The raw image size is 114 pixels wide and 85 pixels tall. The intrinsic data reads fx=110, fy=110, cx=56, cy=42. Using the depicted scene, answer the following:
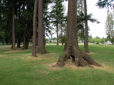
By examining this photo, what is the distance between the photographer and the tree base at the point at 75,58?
23.1 ft

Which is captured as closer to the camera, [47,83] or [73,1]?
[47,83]

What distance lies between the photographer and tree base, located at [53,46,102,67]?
7.05m

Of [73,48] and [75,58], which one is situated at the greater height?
[73,48]

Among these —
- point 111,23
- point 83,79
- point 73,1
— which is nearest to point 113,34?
point 111,23

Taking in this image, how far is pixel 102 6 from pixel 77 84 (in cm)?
1475

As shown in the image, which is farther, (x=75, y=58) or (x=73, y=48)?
(x=73, y=48)

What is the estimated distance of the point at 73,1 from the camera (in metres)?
8.40

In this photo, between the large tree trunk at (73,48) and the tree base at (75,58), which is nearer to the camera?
the tree base at (75,58)

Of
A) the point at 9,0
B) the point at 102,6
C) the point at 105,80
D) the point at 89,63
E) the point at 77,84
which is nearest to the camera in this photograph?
the point at 77,84

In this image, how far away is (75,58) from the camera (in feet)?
23.7

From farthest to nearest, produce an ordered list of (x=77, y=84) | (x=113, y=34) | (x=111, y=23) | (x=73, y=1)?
1. (x=113, y=34)
2. (x=111, y=23)
3. (x=73, y=1)
4. (x=77, y=84)

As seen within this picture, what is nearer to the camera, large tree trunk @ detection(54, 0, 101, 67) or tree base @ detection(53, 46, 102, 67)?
tree base @ detection(53, 46, 102, 67)

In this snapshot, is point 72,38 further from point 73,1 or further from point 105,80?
point 105,80

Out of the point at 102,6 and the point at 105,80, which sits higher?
the point at 102,6
